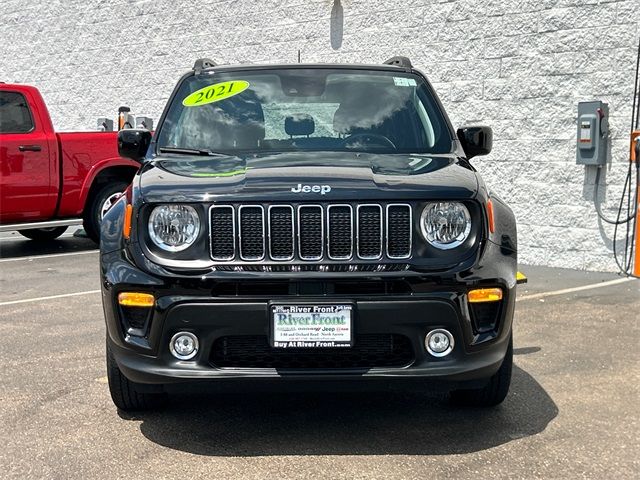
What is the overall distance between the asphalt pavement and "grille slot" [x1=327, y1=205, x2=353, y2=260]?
2.99 feet

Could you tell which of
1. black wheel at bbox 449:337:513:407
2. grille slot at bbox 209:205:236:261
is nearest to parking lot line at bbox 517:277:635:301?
black wheel at bbox 449:337:513:407

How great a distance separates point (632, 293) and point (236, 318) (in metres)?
5.14

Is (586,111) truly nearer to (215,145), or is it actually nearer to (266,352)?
(215,145)

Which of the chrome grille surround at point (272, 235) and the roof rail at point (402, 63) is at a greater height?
the roof rail at point (402, 63)

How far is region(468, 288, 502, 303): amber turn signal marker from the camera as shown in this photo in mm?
3541

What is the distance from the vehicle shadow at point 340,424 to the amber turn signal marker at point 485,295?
70 cm

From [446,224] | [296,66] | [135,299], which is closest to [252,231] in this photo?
[135,299]

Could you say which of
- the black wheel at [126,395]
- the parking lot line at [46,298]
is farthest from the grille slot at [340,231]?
the parking lot line at [46,298]

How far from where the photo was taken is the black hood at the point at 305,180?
3545mm

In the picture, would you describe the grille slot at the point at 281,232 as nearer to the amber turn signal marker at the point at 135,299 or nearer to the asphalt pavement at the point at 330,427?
the amber turn signal marker at the point at 135,299

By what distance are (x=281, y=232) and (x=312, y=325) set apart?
0.43 metres

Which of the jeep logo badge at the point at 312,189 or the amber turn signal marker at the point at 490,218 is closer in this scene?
the jeep logo badge at the point at 312,189

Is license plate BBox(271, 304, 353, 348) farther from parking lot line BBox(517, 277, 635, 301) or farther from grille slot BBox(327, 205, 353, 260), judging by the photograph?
parking lot line BBox(517, 277, 635, 301)

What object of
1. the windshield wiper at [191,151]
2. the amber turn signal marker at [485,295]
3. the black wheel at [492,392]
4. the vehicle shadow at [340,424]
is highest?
the windshield wiper at [191,151]
